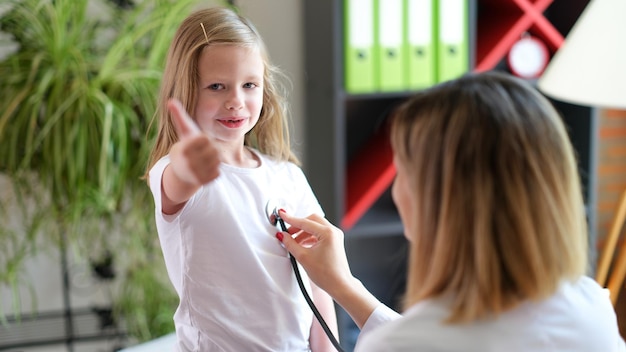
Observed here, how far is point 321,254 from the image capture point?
128 cm

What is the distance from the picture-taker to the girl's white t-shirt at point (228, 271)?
1237 millimetres

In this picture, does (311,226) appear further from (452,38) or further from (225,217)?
(452,38)

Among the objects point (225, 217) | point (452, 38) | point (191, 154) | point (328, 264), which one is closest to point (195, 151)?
point (191, 154)

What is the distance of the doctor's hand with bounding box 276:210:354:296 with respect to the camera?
4.18ft

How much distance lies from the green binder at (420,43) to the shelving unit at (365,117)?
71 mm

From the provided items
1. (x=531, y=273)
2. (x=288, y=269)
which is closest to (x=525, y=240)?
(x=531, y=273)

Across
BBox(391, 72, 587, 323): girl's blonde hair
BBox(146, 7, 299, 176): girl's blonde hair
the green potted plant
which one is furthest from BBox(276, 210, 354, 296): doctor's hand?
the green potted plant

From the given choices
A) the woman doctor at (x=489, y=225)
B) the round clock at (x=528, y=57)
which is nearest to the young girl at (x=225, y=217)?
the woman doctor at (x=489, y=225)

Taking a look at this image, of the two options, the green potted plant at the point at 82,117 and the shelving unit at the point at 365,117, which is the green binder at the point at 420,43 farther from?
the green potted plant at the point at 82,117

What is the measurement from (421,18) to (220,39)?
1.24 meters

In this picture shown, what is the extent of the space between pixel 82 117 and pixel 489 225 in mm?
1457

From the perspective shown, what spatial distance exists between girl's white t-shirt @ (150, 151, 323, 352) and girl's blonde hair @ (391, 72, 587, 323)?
40 centimetres

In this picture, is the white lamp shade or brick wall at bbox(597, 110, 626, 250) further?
brick wall at bbox(597, 110, 626, 250)

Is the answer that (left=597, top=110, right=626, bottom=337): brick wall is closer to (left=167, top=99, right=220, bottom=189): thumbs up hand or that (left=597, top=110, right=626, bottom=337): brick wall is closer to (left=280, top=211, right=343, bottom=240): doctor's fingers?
(left=280, top=211, right=343, bottom=240): doctor's fingers
